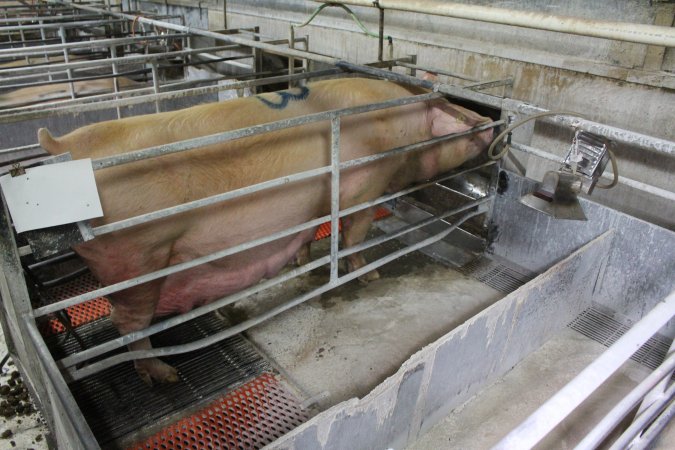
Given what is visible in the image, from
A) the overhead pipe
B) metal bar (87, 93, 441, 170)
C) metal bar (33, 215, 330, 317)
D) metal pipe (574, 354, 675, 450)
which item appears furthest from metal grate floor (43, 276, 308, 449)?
the overhead pipe

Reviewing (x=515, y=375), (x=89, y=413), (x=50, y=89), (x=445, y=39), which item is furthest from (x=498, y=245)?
(x=50, y=89)

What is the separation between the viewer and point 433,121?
3.62 metres

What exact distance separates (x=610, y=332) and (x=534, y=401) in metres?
0.85

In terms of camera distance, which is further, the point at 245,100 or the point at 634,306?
the point at 634,306

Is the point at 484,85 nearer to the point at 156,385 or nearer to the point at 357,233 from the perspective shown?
the point at 357,233

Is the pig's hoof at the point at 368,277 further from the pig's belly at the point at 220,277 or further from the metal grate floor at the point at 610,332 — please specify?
the metal grate floor at the point at 610,332

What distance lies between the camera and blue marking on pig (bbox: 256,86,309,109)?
3.02m

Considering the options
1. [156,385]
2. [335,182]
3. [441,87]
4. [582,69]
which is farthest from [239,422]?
[582,69]

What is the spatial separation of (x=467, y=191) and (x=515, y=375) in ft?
6.23

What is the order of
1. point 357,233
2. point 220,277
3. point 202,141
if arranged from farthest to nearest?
1. point 357,233
2. point 220,277
3. point 202,141

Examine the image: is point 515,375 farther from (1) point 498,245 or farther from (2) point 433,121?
(2) point 433,121

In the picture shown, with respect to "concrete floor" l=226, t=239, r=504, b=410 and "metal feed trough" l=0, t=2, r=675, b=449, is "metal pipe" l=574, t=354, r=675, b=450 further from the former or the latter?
"concrete floor" l=226, t=239, r=504, b=410

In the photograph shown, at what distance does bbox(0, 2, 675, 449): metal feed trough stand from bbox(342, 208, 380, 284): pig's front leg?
1.63 ft

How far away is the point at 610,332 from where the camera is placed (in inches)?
131
